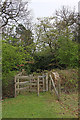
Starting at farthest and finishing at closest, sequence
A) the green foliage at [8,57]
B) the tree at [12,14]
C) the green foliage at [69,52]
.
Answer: the tree at [12,14] → the green foliage at [69,52] → the green foliage at [8,57]

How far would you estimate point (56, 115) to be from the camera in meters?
5.54

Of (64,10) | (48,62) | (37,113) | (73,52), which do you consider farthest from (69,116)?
(64,10)

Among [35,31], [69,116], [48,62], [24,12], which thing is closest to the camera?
[69,116]

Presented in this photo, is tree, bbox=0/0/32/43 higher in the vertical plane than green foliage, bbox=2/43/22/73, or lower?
higher

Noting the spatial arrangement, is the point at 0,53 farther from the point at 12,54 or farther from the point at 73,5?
the point at 73,5

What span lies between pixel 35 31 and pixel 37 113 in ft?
59.2

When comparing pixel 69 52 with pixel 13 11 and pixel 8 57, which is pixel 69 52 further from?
pixel 13 11

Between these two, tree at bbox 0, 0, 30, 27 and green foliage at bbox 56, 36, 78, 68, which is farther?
tree at bbox 0, 0, 30, 27

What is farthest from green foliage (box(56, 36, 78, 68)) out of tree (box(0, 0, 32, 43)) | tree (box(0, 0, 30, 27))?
tree (box(0, 0, 30, 27))

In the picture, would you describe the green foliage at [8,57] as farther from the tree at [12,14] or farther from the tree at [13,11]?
the tree at [13,11]

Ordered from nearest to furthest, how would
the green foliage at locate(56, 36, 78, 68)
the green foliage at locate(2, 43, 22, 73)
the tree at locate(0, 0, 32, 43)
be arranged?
the green foliage at locate(2, 43, 22, 73)
the green foliage at locate(56, 36, 78, 68)
the tree at locate(0, 0, 32, 43)

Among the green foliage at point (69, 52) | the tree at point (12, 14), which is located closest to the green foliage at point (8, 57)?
the green foliage at point (69, 52)

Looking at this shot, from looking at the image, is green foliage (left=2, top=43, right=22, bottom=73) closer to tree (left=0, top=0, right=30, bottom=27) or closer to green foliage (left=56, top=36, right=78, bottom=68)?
green foliage (left=56, top=36, right=78, bottom=68)

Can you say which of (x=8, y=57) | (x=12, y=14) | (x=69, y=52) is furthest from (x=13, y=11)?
(x=8, y=57)
